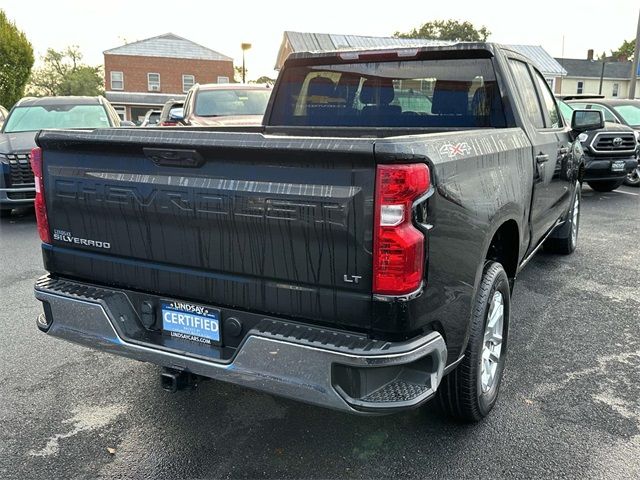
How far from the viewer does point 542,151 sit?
4.02m

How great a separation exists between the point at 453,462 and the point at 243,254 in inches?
56.2

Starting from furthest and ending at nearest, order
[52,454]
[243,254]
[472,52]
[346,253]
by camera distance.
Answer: [472,52] < [52,454] < [243,254] < [346,253]

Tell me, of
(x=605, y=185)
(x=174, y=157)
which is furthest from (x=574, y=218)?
(x=605, y=185)

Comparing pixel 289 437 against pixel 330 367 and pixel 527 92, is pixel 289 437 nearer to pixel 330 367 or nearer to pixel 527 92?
pixel 330 367

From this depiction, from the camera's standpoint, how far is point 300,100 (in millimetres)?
4496

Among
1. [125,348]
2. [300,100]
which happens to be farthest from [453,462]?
[300,100]

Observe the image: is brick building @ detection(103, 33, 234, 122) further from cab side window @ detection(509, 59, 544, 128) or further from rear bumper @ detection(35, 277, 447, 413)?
rear bumper @ detection(35, 277, 447, 413)

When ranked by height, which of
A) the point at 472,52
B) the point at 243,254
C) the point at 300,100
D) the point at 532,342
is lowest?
the point at 532,342

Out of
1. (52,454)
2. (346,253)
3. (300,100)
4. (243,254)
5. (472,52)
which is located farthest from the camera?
(300,100)

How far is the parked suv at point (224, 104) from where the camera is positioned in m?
10.7

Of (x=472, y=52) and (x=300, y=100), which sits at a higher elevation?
(x=472, y=52)

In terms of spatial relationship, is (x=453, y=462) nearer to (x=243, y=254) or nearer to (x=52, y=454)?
(x=243, y=254)

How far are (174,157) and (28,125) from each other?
8.78m

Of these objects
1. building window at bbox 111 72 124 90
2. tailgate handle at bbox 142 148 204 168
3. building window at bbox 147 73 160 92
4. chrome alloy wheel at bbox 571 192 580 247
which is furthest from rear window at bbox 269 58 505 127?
building window at bbox 111 72 124 90
